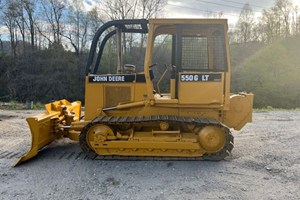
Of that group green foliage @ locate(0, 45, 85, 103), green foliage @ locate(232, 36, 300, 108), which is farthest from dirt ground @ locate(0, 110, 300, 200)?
green foliage @ locate(232, 36, 300, 108)

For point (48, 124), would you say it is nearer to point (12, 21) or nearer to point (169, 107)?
Answer: point (169, 107)

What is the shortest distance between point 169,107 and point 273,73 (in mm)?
29896

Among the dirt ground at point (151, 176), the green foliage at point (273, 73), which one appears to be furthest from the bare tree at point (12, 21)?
the dirt ground at point (151, 176)

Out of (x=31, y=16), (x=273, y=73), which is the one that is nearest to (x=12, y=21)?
(x=31, y=16)

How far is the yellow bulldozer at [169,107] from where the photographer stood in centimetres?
518

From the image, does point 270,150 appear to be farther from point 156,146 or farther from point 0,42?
point 0,42

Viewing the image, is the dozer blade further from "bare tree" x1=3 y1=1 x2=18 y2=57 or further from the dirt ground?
"bare tree" x1=3 y1=1 x2=18 y2=57

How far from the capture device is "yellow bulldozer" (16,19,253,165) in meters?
5.18

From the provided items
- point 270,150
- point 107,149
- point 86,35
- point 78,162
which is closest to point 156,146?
point 107,149

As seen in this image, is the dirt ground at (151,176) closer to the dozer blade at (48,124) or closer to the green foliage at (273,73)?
the dozer blade at (48,124)

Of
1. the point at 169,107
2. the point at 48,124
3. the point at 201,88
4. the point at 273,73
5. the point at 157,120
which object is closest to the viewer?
the point at 157,120

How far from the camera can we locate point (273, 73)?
32.0 m

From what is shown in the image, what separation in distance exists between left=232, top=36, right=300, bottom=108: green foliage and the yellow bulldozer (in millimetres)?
25942

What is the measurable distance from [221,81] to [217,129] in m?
0.87
